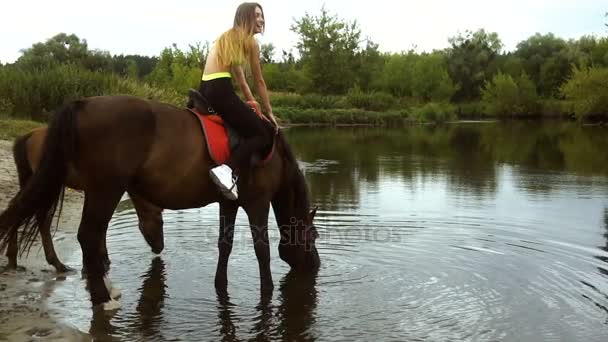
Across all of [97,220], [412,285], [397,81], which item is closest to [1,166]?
[97,220]

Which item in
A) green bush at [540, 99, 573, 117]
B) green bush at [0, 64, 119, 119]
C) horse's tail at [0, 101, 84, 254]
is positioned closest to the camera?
horse's tail at [0, 101, 84, 254]

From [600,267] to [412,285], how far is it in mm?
2453

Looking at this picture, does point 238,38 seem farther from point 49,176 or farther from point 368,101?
point 368,101

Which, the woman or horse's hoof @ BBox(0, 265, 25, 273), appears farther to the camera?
horse's hoof @ BBox(0, 265, 25, 273)

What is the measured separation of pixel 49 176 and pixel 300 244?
2725 mm

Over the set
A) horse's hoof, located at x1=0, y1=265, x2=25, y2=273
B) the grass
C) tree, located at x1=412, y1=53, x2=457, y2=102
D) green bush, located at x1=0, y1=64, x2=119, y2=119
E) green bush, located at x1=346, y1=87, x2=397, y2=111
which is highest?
tree, located at x1=412, y1=53, x2=457, y2=102

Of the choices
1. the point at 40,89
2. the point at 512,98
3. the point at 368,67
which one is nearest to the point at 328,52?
the point at 368,67

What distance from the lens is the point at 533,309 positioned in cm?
573

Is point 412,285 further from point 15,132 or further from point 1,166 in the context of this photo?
point 15,132

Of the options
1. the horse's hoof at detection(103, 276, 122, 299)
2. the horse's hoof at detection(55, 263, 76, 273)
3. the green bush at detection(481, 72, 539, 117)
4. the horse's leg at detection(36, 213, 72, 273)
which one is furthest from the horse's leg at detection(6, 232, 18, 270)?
the green bush at detection(481, 72, 539, 117)

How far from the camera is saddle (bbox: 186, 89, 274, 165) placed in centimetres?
548

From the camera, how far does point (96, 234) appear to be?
529cm

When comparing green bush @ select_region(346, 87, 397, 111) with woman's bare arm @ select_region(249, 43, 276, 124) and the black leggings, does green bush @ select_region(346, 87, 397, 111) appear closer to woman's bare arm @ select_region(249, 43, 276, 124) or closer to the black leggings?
woman's bare arm @ select_region(249, 43, 276, 124)

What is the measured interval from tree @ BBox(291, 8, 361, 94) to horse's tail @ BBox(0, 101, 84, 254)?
64965 millimetres
